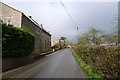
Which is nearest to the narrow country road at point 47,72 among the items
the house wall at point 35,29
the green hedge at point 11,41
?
the green hedge at point 11,41

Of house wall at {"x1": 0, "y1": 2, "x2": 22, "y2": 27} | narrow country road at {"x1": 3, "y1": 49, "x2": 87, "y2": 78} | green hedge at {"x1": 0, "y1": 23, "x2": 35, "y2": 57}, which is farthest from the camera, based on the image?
house wall at {"x1": 0, "y1": 2, "x2": 22, "y2": 27}

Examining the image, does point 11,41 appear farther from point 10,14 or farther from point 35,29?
point 35,29

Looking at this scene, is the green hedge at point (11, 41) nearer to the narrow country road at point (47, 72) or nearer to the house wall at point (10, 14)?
the narrow country road at point (47, 72)

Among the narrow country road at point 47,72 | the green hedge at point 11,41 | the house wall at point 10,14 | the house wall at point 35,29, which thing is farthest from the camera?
the house wall at point 35,29

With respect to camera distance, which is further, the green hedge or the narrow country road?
the green hedge

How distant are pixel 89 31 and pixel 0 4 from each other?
95.7 feet

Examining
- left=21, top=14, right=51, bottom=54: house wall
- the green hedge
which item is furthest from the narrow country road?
left=21, top=14, right=51, bottom=54: house wall

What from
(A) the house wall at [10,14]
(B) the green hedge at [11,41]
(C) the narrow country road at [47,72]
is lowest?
(C) the narrow country road at [47,72]

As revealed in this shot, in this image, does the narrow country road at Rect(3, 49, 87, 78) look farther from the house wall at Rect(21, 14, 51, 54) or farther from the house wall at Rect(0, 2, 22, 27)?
the house wall at Rect(0, 2, 22, 27)

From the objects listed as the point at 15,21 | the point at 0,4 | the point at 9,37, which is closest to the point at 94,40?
the point at 15,21

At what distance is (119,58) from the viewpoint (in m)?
4.30

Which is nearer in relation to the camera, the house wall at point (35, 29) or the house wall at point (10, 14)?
the house wall at point (10, 14)

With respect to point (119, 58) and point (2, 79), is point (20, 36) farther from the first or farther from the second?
point (119, 58)

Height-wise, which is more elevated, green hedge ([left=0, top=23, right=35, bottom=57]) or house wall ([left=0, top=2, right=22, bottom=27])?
house wall ([left=0, top=2, right=22, bottom=27])
